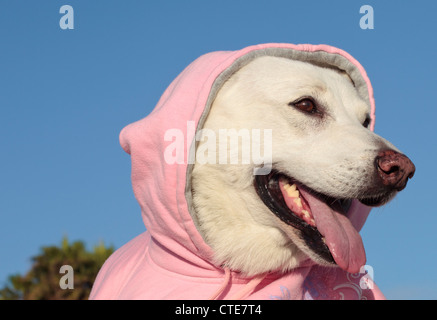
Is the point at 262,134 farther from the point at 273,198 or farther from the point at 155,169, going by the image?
the point at 155,169

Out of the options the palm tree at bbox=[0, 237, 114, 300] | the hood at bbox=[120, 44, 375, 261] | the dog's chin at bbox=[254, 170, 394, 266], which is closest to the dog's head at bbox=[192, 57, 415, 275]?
the dog's chin at bbox=[254, 170, 394, 266]

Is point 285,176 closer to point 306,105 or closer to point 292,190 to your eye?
point 292,190

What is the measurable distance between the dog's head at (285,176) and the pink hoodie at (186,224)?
0.14 metres

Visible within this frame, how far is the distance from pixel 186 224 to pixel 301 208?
0.82 m

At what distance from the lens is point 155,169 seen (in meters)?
4.30

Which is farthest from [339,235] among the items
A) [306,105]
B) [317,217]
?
[306,105]

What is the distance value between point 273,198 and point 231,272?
0.62m

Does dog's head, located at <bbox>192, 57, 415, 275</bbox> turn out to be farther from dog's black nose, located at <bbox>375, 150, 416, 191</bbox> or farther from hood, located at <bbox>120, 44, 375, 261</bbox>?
hood, located at <bbox>120, 44, 375, 261</bbox>

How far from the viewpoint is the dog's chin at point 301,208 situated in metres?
3.88

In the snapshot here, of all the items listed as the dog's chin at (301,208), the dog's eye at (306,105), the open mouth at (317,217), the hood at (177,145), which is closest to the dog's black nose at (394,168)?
the dog's chin at (301,208)

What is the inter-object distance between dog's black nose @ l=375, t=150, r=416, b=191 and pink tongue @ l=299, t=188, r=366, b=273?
0.43 m

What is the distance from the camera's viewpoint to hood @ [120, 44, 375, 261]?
4.08 m

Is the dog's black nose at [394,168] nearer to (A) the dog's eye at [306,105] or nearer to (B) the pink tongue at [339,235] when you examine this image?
(B) the pink tongue at [339,235]
